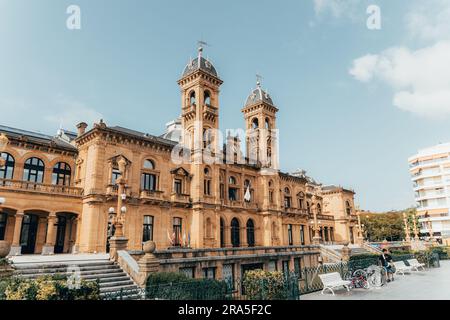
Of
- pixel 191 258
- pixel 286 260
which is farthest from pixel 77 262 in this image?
pixel 286 260

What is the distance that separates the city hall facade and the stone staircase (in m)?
3.63

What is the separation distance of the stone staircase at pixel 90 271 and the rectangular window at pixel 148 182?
12849mm

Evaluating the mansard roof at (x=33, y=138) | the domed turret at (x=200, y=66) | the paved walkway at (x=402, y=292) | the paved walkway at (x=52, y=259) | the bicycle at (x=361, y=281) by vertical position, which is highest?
the domed turret at (x=200, y=66)

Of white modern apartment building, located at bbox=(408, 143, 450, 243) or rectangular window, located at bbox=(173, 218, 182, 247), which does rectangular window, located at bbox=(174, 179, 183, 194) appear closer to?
rectangular window, located at bbox=(173, 218, 182, 247)

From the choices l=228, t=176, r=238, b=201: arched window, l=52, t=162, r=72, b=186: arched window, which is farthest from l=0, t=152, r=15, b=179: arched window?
l=228, t=176, r=238, b=201: arched window

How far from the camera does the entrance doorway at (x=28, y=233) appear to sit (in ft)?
81.3

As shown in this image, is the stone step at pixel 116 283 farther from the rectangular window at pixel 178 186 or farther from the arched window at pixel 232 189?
the arched window at pixel 232 189

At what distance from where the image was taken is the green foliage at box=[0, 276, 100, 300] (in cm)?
941

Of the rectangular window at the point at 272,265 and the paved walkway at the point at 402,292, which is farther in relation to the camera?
the rectangular window at the point at 272,265

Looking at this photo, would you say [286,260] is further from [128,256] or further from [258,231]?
Answer: [128,256]

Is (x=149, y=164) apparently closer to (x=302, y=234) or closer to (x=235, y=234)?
(x=235, y=234)

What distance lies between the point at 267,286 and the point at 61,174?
24.6 metres

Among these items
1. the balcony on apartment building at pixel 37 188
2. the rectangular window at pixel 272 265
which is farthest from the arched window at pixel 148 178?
the rectangular window at pixel 272 265

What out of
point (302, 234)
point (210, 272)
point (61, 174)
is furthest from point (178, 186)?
point (302, 234)
